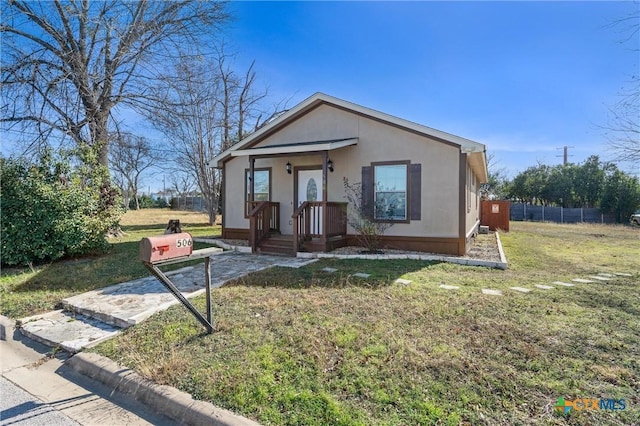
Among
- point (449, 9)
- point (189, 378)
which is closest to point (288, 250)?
point (189, 378)

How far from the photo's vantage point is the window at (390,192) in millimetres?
8938

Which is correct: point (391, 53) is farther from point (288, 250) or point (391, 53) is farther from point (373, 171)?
point (288, 250)

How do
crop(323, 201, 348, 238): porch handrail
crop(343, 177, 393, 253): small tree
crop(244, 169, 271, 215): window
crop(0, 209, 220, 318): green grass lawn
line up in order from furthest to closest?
crop(244, 169, 271, 215): window
crop(323, 201, 348, 238): porch handrail
crop(343, 177, 393, 253): small tree
crop(0, 209, 220, 318): green grass lawn

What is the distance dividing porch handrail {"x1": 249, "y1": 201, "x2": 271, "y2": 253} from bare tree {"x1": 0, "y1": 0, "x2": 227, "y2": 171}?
14.4ft

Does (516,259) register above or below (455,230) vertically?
below

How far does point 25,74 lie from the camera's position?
995 centimetres

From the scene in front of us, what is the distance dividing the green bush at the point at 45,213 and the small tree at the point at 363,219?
250 inches

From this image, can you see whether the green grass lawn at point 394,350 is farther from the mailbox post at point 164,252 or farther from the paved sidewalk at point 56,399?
the mailbox post at point 164,252

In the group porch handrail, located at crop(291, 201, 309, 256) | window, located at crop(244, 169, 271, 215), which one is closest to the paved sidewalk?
porch handrail, located at crop(291, 201, 309, 256)

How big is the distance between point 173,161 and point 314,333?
2208cm

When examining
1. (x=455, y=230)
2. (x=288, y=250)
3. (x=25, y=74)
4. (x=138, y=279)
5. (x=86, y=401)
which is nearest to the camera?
(x=86, y=401)

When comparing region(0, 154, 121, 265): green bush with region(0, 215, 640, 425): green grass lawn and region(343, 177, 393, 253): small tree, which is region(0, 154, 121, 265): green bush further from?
region(343, 177, 393, 253): small tree

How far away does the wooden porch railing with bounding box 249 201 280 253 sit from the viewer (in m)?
9.48

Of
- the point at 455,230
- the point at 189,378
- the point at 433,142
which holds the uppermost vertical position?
the point at 433,142
